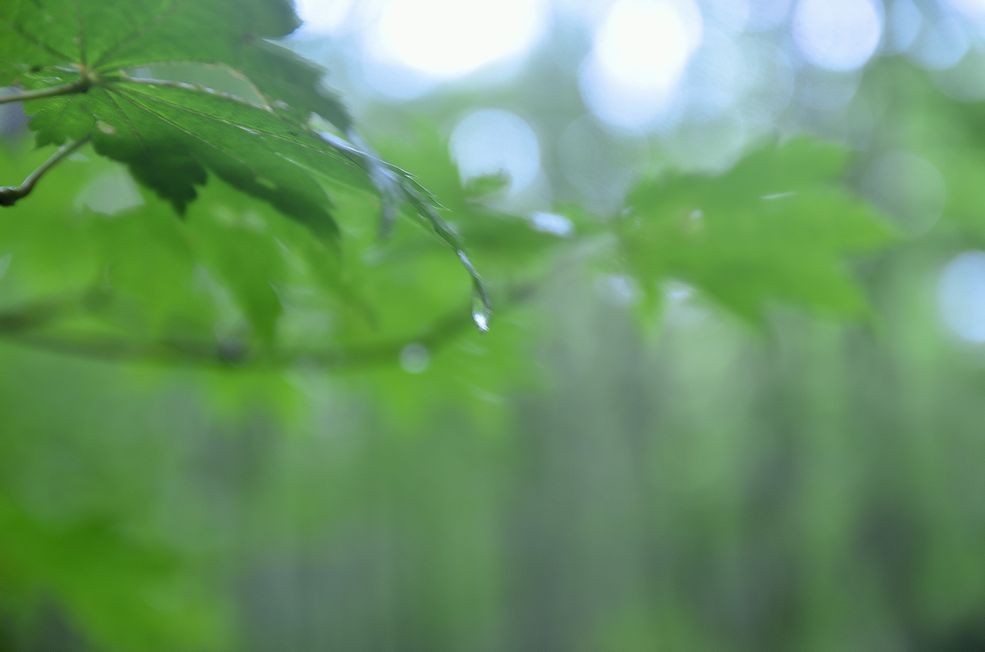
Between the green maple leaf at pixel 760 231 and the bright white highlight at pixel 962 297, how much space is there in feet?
18.3

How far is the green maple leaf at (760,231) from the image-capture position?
959 mm

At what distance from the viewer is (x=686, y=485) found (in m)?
8.53

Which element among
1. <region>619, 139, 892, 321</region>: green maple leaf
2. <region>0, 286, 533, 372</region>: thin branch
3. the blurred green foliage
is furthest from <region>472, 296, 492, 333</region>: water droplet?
<region>0, 286, 533, 372</region>: thin branch

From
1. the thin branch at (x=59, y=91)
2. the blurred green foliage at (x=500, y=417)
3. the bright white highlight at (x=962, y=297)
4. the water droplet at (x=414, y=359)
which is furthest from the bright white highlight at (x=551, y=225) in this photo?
the bright white highlight at (x=962, y=297)

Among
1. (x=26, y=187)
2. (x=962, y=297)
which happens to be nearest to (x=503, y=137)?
(x=962, y=297)

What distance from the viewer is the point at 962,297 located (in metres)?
7.08

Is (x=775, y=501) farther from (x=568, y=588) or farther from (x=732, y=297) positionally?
(x=732, y=297)

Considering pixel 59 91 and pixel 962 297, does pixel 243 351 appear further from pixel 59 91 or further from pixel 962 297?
pixel 962 297

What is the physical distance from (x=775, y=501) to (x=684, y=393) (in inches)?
70.7

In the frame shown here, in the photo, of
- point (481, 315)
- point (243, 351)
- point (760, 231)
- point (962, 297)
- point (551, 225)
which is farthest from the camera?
point (962, 297)

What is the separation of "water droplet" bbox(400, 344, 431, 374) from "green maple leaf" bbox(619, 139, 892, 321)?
36cm

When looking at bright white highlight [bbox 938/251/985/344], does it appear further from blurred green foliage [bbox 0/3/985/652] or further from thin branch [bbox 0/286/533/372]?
thin branch [bbox 0/286/533/372]

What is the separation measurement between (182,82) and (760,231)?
2.39 feet

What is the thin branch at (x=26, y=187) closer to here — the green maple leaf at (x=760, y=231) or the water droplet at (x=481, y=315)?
the water droplet at (x=481, y=315)
